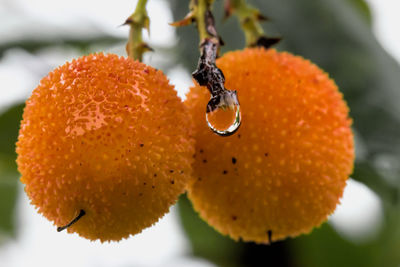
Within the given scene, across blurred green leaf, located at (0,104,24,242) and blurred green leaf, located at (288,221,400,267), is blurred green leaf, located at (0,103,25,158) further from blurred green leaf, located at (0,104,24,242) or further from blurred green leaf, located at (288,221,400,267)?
blurred green leaf, located at (288,221,400,267)

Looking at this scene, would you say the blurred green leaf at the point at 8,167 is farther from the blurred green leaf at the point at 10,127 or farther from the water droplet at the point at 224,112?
the water droplet at the point at 224,112

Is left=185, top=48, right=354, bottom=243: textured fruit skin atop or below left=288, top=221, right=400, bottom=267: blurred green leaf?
atop

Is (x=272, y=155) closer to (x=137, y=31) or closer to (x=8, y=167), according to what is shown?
(x=137, y=31)

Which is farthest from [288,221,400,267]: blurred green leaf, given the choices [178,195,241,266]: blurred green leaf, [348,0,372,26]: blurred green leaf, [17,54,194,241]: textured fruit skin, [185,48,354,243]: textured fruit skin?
[17,54,194,241]: textured fruit skin

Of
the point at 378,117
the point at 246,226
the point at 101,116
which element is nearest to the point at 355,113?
the point at 378,117

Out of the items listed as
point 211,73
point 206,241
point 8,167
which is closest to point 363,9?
point 206,241
